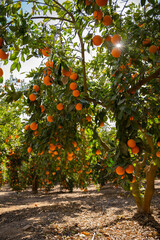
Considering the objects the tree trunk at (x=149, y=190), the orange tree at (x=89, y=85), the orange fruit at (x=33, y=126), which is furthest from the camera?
the tree trunk at (x=149, y=190)

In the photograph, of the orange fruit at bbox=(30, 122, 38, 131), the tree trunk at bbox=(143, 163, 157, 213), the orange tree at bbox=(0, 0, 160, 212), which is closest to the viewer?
the orange tree at bbox=(0, 0, 160, 212)

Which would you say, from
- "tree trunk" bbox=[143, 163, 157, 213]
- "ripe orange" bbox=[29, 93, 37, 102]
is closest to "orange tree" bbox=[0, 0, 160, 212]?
"ripe orange" bbox=[29, 93, 37, 102]

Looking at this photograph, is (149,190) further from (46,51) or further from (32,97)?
(46,51)

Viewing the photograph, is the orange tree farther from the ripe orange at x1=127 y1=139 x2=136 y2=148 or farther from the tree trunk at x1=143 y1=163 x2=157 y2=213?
the tree trunk at x1=143 y1=163 x2=157 y2=213

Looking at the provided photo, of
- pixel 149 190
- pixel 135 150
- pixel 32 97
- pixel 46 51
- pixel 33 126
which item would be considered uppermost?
pixel 46 51

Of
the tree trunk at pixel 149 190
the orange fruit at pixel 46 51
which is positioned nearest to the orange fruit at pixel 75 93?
the orange fruit at pixel 46 51

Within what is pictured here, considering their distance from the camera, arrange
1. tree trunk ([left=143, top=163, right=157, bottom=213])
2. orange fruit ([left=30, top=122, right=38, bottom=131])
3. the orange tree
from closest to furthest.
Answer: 1. the orange tree
2. orange fruit ([left=30, top=122, right=38, bottom=131])
3. tree trunk ([left=143, top=163, right=157, bottom=213])

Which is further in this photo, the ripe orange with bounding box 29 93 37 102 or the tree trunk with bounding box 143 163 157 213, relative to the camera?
the tree trunk with bounding box 143 163 157 213

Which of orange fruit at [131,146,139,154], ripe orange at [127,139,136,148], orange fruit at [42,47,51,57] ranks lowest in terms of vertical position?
orange fruit at [131,146,139,154]

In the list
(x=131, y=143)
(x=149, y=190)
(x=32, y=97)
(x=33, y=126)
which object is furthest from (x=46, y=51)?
→ (x=149, y=190)

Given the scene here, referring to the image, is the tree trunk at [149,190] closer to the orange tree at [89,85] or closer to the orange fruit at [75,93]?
the orange tree at [89,85]

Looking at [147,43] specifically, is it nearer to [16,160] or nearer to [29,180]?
[16,160]

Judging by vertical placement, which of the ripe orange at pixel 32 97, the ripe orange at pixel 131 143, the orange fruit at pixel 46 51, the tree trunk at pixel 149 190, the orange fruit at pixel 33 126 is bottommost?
the tree trunk at pixel 149 190

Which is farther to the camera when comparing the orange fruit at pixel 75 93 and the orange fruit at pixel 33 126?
the orange fruit at pixel 33 126
